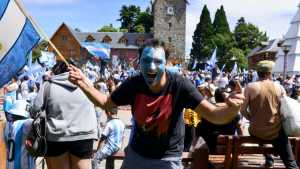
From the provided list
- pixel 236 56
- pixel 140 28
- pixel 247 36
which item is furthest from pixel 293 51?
pixel 140 28

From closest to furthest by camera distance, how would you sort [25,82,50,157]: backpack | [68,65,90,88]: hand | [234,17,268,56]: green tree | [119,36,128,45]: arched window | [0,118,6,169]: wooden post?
[68,65,90,88]: hand < [25,82,50,157]: backpack < [0,118,6,169]: wooden post < [119,36,128,45]: arched window < [234,17,268,56]: green tree

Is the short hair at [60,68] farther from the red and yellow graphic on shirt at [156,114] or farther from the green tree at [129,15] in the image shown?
the green tree at [129,15]

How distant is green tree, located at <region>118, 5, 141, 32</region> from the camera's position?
440ft

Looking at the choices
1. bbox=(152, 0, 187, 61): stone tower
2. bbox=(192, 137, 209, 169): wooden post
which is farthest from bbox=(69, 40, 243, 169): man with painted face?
bbox=(152, 0, 187, 61): stone tower

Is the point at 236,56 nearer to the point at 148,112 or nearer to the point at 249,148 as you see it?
the point at 249,148

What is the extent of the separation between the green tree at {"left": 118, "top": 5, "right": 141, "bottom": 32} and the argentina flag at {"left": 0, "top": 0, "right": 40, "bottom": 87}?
12859 centimetres

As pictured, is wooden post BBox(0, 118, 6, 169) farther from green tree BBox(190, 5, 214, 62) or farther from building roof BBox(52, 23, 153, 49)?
building roof BBox(52, 23, 153, 49)

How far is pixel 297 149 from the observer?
6.35 m

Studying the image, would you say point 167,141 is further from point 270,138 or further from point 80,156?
point 270,138

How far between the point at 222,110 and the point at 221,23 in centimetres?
11786

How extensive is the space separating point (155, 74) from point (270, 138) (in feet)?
8.34

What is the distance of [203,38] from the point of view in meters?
115

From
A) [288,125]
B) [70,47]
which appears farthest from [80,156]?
[70,47]

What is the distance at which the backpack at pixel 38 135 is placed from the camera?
5418 millimetres
